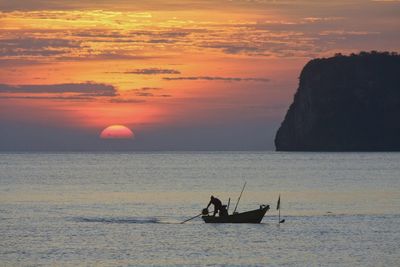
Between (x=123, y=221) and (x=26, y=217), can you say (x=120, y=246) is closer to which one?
(x=123, y=221)

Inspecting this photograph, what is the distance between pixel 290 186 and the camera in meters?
105

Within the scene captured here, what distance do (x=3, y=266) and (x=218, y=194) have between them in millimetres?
58098

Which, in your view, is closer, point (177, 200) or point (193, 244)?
point (193, 244)

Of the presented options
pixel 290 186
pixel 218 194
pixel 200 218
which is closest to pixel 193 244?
pixel 200 218

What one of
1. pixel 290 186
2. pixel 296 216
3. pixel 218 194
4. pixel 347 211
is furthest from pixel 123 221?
pixel 290 186

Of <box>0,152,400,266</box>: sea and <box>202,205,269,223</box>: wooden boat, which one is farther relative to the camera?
<box>202,205,269,223</box>: wooden boat

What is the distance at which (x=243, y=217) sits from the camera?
54.2 meters

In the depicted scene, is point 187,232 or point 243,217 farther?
point 243,217

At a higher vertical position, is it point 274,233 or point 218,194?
point 274,233

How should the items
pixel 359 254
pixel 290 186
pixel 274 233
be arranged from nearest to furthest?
pixel 359 254, pixel 274 233, pixel 290 186

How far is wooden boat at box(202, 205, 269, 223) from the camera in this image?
5375cm

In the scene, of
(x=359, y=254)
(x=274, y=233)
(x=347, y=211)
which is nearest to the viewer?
(x=359, y=254)

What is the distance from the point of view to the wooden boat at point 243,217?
5375 cm

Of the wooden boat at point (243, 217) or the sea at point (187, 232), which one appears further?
the wooden boat at point (243, 217)
